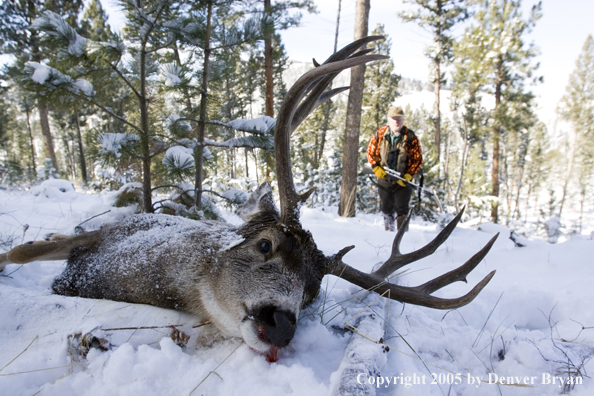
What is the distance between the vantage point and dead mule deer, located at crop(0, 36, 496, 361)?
1.72 meters

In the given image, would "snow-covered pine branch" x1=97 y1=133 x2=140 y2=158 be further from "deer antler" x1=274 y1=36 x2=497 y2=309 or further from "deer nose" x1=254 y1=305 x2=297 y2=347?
"deer nose" x1=254 y1=305 x2=297 y2=347

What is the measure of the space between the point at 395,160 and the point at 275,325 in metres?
5.60

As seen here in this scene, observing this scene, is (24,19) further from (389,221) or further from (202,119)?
(389,221)

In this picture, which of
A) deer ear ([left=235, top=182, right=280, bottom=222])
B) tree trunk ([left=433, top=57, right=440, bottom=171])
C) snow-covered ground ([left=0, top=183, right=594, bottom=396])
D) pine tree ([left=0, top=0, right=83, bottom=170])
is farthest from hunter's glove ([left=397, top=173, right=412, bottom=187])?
tree trunk ([left=433, top=57, right=440, bottom=171])

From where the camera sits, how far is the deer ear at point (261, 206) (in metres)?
2.38

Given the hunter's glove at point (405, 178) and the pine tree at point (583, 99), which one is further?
the pine tree at point (583, 99)

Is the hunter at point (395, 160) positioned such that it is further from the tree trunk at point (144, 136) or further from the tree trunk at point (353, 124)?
the tree trunk at point (144, 136)

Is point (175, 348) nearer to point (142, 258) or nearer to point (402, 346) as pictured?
point (142, 258)

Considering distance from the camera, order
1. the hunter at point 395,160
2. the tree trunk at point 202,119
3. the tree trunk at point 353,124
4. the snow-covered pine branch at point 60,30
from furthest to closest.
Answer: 1. the tree trunk at point 353,124
2. the hunter at point 395,160
3. the tree trunk at point 202,119
4. the snow-covered pine branch at point 60,30

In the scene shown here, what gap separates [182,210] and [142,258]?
8.18ft

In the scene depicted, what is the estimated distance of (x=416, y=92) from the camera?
179625 mm

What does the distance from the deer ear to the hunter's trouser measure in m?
4.52

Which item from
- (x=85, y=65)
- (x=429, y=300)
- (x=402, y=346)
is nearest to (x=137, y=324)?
(x=402, y=346)

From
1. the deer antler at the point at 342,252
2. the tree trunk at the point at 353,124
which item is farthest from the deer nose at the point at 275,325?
the tree trunk at the point at 353,124
